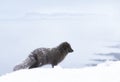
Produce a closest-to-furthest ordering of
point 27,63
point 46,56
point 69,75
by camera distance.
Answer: point 69,75 < point 27,63 < point 46,56

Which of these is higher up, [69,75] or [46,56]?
[46,56]

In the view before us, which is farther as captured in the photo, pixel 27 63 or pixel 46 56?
pixel 46 56

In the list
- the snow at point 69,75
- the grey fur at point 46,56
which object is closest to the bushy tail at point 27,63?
the grey fur at point 46,56

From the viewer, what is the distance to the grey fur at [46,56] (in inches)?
689

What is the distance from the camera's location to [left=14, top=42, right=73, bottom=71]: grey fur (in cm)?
1749

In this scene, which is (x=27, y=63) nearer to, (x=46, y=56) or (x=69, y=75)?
(x=46, y=56)

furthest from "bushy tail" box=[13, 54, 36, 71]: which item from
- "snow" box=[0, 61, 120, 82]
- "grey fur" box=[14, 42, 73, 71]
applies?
"snow" box=[0, 61, 120, 82]

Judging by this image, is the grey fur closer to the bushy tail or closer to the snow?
the bushy tail

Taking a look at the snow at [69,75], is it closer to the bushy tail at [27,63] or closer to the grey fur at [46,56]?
the bushy tail at [27,63]

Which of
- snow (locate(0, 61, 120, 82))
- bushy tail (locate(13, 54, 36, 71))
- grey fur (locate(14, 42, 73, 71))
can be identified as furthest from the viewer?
grey fur (locate(14, 42, 73, 71))

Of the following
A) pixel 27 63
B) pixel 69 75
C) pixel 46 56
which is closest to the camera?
pixel 69 75

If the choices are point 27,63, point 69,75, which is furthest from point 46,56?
point 69,75

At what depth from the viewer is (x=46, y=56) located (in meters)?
18.4

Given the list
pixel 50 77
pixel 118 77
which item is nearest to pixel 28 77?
pixel 50 77
